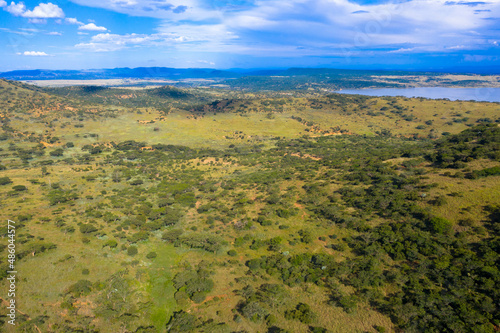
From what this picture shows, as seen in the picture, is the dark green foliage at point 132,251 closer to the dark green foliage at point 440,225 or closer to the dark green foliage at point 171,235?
the dark green foliage at point 171,235

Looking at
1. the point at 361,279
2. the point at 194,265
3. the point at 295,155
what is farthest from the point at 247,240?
the point at 295,155

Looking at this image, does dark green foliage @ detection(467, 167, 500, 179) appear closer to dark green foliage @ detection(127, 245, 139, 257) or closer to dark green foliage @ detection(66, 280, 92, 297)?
dark green foliage @ detection(127, 245, 139, 257)

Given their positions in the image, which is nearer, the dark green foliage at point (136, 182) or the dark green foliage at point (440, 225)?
the dark green foliage at point (440, 225)

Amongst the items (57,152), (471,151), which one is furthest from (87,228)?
(471,151)

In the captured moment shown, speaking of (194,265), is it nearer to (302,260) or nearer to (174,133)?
(302,260)

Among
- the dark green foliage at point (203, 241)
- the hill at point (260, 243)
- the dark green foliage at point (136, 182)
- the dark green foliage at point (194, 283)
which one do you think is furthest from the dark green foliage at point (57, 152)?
the dark green foliage at point (194, 283)

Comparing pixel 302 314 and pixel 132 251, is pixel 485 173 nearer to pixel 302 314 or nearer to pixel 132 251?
pixel 302 314

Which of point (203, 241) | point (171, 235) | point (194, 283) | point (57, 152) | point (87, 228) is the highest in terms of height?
point (57, 152)

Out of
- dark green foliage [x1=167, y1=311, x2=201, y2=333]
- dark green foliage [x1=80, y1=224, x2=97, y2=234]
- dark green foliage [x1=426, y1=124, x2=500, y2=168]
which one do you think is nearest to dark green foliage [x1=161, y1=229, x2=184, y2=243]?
dark green foliage [x1=80, y1=224, x2=97, y2=234]

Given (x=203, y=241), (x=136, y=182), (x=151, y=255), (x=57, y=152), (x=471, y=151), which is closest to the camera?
(x=151, y=255)

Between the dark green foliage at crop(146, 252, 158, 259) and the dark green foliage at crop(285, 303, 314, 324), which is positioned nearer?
the dark green foliage at crop(285, 303, 314, 324)

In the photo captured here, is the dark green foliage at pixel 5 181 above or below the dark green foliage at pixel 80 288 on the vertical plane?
above
